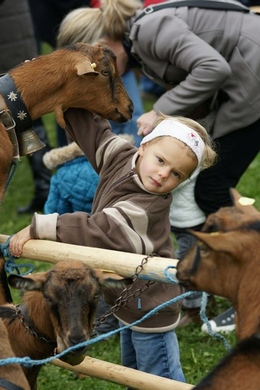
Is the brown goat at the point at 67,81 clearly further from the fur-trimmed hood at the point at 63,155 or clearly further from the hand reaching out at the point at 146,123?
the fur-trimmed hood at the point at 63,155

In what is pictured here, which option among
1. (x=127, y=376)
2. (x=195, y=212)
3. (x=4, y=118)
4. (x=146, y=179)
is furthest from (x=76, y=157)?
(x=127, y=376)

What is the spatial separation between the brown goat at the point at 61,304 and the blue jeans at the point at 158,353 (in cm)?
68

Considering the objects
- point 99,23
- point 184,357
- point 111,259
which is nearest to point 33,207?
point 99,23

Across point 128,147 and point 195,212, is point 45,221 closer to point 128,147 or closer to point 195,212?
point 128,147

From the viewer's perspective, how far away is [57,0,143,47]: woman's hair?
5.26 m

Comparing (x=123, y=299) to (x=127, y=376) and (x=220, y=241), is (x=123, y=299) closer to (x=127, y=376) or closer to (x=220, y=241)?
(x=127, y=376)

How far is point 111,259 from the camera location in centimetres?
315

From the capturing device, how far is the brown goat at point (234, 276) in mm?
2711

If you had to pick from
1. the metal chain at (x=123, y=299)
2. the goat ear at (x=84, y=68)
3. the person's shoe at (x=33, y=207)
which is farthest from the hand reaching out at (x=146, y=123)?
the person's shoe at (x=33, y=207)

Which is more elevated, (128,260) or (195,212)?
(128,260)

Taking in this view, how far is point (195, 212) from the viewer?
5.30 metres

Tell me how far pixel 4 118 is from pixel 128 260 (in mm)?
1296

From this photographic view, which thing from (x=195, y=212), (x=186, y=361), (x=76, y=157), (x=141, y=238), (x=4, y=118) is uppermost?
(x=4, y=118)

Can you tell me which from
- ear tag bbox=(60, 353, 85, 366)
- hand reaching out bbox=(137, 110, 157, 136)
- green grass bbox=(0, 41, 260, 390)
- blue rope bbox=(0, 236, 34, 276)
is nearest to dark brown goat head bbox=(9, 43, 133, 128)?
hand reaching out bbox=(137, 110, 157, 136)
